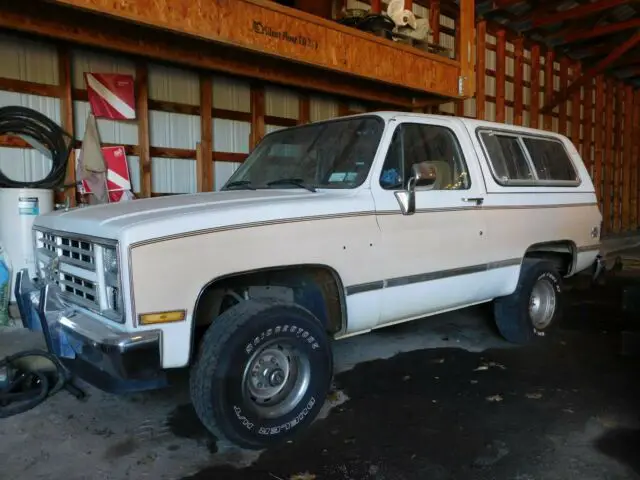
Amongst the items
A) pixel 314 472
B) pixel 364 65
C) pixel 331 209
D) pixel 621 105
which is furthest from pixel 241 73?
pixel 621 105

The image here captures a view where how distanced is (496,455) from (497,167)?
2.52 meters

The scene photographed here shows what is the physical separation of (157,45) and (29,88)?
1554 mm

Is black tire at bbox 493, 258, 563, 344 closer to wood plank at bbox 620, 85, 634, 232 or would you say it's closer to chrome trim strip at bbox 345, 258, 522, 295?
chrome trim strip at bbox 345, 258, 522, 295

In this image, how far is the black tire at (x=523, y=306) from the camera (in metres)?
4.70

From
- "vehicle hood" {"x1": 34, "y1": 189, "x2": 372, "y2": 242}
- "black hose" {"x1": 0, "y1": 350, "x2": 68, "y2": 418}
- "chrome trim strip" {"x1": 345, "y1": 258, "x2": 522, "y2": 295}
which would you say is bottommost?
"black hose" {"x1": 0, "y1": 350, "x2": 68, "y2": 418}

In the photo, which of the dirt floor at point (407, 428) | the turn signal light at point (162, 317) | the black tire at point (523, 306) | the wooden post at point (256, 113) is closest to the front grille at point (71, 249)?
the turn signal light at point (162, 317)

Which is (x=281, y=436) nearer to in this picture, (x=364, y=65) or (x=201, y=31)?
(x=201, y=31)

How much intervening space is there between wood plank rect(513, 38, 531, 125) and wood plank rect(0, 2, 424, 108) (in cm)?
636

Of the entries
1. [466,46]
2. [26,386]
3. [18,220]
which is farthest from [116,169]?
[466,46]

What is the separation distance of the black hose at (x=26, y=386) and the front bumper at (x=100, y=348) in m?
0.62

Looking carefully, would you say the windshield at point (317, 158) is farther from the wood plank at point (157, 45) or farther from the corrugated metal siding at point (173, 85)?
the corrugated metal siding at point (173, 85)

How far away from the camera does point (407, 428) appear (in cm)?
316

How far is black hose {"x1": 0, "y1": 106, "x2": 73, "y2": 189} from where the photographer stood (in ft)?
18.1

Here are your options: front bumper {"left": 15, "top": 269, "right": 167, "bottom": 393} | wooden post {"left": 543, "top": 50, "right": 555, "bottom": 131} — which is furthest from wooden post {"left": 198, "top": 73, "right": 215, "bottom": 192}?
wooden post {"left": 543, "top": 50, "right": 555, "bottom": 131}
